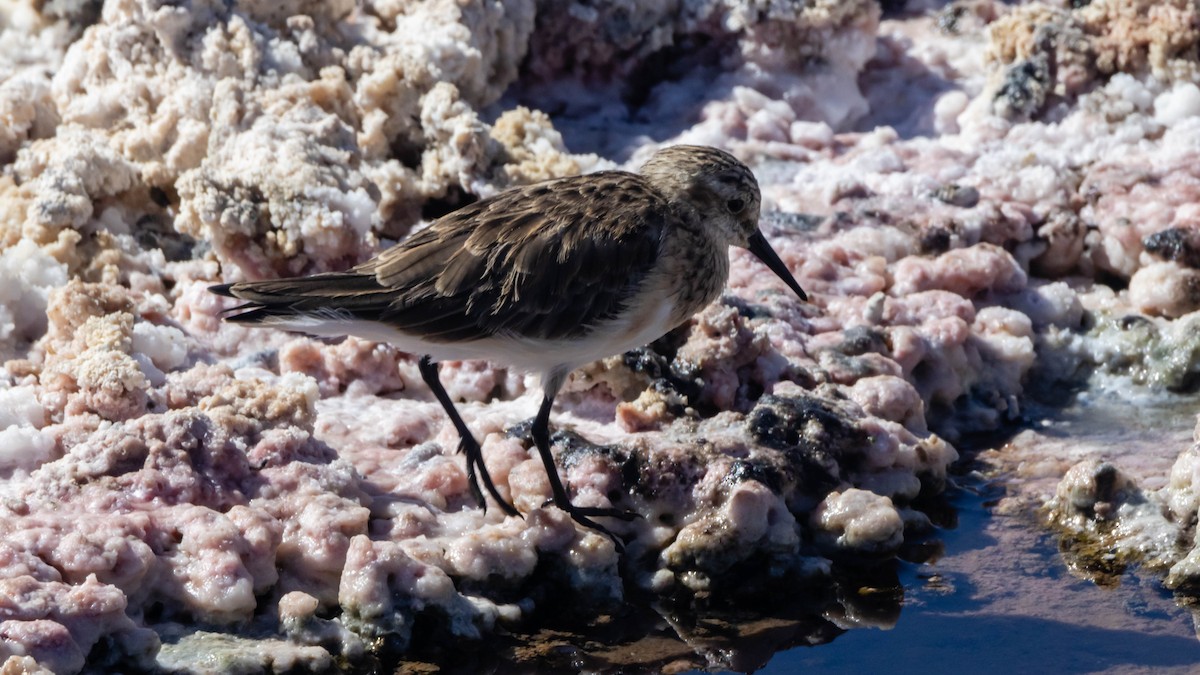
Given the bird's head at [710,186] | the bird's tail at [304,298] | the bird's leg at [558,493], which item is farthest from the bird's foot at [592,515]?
the bird's head at [710,186]

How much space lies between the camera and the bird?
5406 millimetres

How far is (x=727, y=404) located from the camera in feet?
20.6

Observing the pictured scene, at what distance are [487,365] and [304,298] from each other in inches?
53.4

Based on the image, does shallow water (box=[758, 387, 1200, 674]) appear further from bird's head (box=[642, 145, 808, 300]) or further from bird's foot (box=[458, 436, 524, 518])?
bird's head (box=[642, 145, 808, 300])

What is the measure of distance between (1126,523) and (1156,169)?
8.83 ft

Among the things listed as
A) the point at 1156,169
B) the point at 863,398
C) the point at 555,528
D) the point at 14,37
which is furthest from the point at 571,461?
the point at 14,37

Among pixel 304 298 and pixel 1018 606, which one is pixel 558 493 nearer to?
pixel 304 298

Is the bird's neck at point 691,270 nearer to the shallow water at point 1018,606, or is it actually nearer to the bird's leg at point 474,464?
the bird's leg at point 474,464

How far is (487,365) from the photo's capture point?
6559 mm

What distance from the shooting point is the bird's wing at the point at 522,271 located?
5.45 meters

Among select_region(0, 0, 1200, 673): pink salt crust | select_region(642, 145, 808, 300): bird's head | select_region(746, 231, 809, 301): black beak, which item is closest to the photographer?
select_region(0, 0, 1200, 673): pink salt crust

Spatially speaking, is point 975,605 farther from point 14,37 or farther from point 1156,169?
point 14,37

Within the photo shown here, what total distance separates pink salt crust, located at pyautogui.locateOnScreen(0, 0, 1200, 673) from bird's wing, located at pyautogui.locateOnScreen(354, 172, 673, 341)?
56cm

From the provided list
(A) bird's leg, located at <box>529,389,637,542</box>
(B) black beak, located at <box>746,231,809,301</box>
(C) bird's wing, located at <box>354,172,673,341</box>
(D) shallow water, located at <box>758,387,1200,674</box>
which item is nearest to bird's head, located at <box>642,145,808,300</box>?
(B) black beak, located at <box>746,231,809,301</box>
